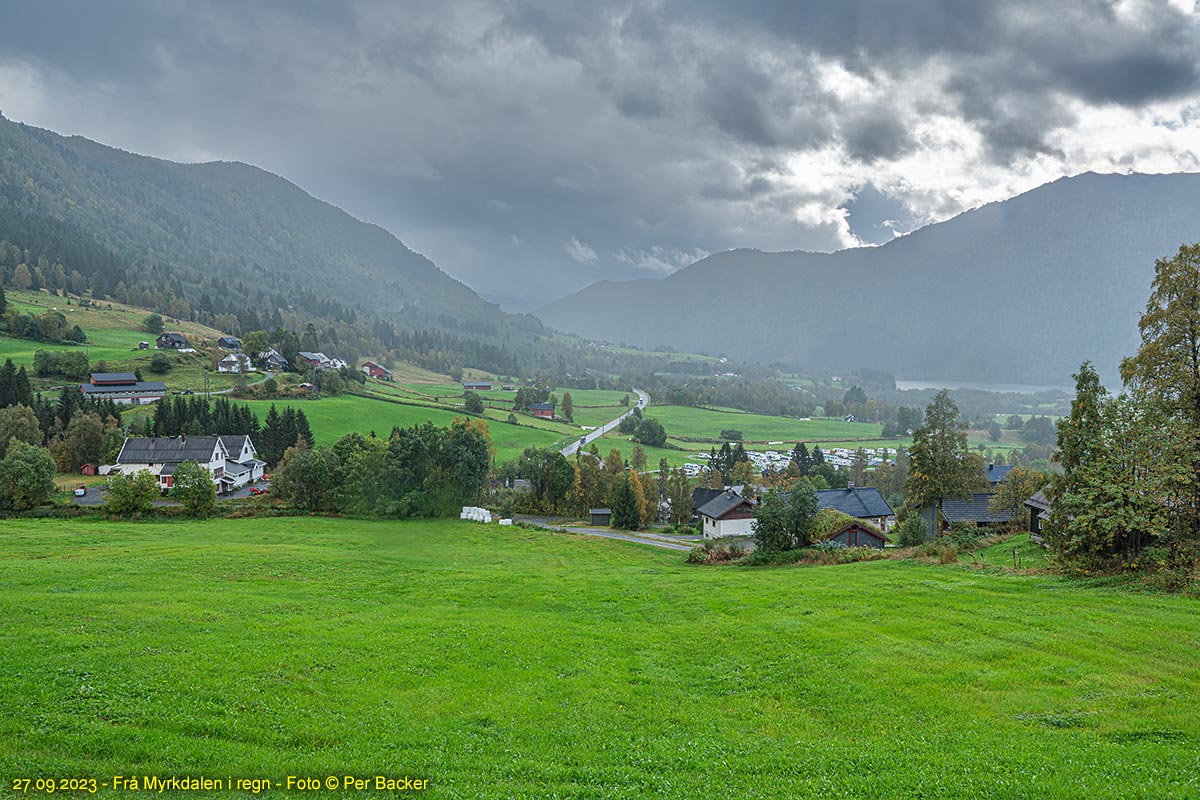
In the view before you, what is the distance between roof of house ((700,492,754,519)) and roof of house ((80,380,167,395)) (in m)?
111

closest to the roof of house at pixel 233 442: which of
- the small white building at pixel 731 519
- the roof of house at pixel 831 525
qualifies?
the small white building at pixel 731 519

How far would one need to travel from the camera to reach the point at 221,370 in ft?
479

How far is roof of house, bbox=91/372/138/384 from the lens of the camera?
395ft

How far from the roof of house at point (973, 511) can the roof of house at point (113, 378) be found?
143 metres


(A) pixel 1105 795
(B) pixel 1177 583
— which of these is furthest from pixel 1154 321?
(A) pixel 1105 795

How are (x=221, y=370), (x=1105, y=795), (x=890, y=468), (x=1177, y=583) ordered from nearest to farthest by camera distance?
(x=1105, y=795) < (x=1177, y=583) < (x=890, y=468) < (x=221, y=370)

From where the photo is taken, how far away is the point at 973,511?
197 feet

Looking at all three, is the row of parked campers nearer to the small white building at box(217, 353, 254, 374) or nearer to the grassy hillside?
the grassy hillside

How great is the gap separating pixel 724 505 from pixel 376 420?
81.5 meters

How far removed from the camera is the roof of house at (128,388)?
118 m

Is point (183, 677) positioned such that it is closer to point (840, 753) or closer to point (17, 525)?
point (840, 753)

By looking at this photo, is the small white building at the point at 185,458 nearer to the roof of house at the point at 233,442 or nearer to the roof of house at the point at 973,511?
the roof of house at the point at 233,442

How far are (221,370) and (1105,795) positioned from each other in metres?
168

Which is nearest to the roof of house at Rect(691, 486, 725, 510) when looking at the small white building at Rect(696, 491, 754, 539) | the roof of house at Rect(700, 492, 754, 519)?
the roof of house at Rect(700, 492, 754, 519)
